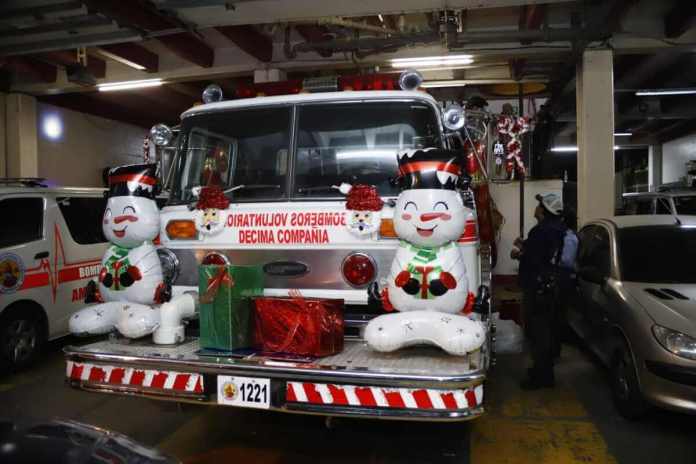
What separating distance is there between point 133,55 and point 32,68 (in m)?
2.38

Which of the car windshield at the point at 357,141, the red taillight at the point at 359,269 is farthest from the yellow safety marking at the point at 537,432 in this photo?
the car windshield at the point at 357,141

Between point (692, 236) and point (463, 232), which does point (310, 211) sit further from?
point (692, 236)

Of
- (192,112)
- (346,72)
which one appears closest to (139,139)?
(346,72)

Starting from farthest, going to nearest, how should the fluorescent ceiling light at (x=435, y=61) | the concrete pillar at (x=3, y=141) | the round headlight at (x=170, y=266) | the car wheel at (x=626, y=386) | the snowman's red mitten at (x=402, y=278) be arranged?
1. the concrete pillar at (x=3, y=141)
2. the fluorescent ceiling light at (x=435, y=61)
3. the car wheel at (x=626, y=386)
4. the round headlight at (x=170, y=266)
5. the snowman's red mitten at (x=402, y=278)

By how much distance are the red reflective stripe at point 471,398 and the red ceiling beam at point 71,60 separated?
10.4 meters

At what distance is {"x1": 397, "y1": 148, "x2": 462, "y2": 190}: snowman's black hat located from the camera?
3303 millimetres

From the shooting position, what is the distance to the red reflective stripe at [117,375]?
3368 millimetres

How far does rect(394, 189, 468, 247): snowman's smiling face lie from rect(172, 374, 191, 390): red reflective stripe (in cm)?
154

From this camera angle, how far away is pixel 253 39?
1005cm

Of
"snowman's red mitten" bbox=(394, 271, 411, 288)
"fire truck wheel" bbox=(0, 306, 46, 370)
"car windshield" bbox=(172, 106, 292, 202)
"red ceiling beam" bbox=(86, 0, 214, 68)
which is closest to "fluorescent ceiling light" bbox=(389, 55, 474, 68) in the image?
"red ceiling beam" bbox=(86, 0, 214, 68)

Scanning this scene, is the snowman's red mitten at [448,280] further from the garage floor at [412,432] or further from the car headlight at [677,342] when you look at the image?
the car headlight at [677,342]

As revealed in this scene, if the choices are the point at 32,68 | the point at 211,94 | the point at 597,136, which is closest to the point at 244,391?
the point at 211,94

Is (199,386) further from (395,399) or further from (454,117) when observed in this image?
(454,117)

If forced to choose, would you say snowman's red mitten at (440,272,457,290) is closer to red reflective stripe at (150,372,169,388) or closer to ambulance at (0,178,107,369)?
red reflective stripe at (150,372,169,388)
